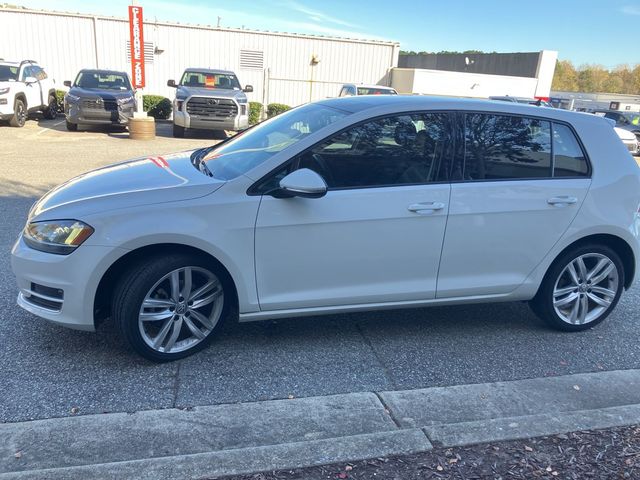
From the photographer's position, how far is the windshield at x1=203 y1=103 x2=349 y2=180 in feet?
11.8

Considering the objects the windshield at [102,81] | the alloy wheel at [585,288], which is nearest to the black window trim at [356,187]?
the alloy wheel at [585,288]

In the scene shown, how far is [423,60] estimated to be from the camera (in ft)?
143

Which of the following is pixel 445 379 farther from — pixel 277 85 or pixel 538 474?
pixel 277 85

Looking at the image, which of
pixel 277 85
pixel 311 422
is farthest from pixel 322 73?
pixel 311 422

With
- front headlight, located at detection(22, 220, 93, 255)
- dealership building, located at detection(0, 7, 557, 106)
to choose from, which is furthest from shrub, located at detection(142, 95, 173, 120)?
front headlight, located at detection(22, 220, 93, 255)

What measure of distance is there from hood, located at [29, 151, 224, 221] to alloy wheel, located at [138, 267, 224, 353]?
1.57 feet

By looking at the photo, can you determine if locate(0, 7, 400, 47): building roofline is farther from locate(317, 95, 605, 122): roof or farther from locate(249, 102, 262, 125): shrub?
locate(317, 95, 605, 122): roof

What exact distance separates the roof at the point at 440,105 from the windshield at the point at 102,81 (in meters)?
14.0

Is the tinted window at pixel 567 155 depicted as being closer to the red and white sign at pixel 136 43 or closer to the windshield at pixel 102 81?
the red and white sign at pixel 136 43

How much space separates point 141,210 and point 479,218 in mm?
2230

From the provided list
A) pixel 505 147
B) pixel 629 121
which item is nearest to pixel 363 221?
pixel 505 147

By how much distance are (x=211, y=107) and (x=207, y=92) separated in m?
0.45

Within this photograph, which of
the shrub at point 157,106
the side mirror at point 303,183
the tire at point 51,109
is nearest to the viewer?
the side mirror at point 303,183

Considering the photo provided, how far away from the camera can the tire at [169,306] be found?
3.22 m
